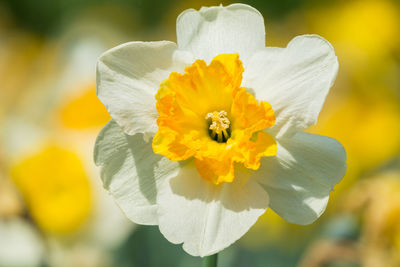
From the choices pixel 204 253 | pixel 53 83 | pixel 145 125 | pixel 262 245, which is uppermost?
pixel 145 125

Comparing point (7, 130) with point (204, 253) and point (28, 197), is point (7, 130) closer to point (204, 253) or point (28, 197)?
point (28, 197)

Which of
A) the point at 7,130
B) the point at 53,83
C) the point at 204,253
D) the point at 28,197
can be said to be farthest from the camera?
the point at 53,83

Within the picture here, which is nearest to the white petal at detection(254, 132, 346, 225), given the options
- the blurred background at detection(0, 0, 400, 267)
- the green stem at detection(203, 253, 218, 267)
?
the green stem at detection(203, 253, 218, 267)

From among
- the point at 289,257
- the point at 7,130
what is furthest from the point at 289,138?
the point at 7,130

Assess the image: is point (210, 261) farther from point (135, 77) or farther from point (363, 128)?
point (363, 128)

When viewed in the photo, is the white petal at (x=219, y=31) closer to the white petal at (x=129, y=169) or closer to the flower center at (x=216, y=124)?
the flower center at (x=216, y=124)

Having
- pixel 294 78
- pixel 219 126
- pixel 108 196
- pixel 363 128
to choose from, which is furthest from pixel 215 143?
pixel 363 128

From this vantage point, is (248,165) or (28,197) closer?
(248,165)
